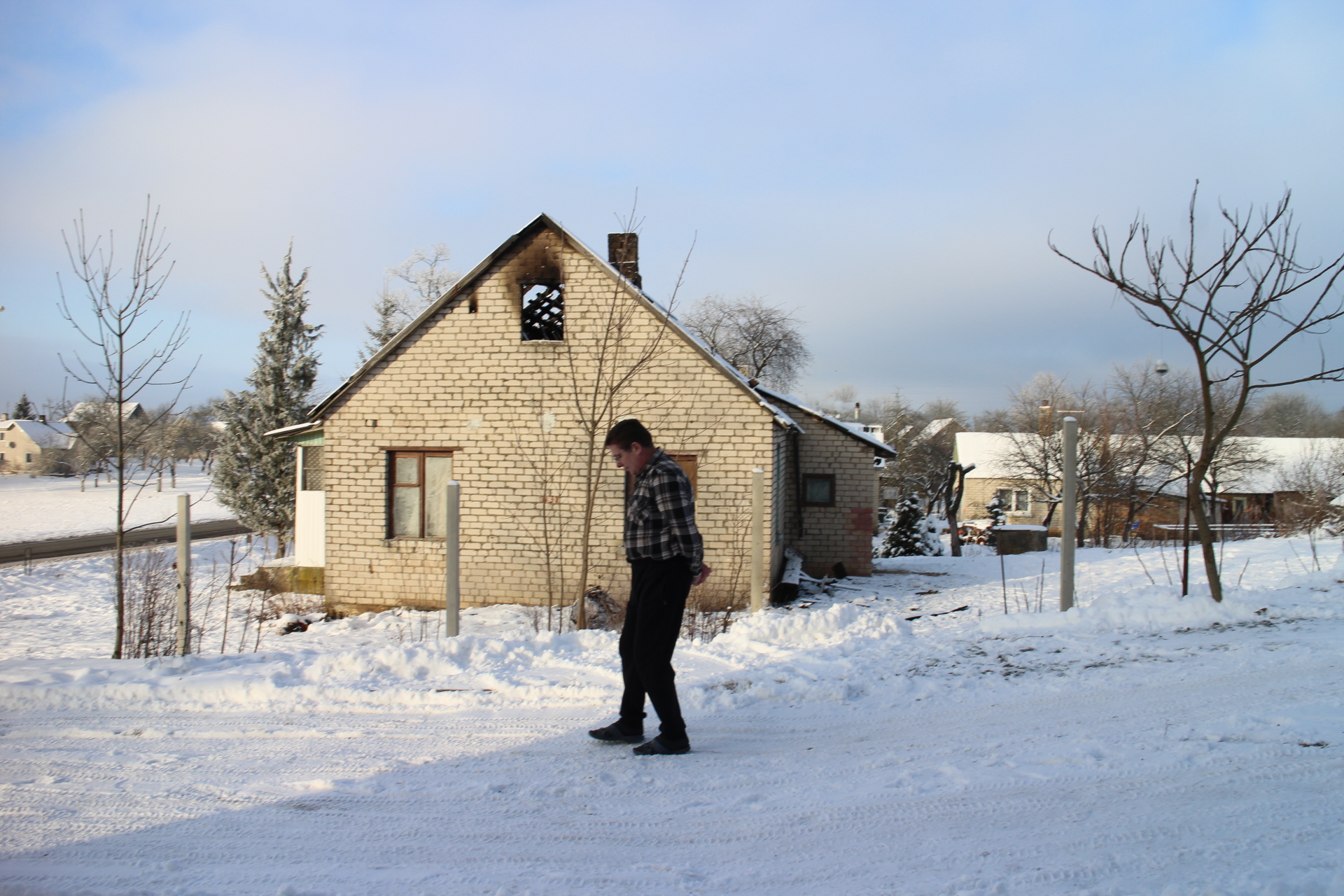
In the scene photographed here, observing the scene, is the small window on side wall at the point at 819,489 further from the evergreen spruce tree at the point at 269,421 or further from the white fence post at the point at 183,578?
the evergreen spruce tree at the point at 269,421

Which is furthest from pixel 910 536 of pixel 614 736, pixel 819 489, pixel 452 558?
pixel 614 736

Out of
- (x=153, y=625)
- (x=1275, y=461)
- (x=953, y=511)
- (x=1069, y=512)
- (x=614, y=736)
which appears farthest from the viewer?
(x=1275, y=461)

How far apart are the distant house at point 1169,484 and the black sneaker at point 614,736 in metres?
27.6

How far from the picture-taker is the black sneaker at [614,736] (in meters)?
4.16

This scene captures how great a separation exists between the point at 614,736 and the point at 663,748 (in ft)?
1.08

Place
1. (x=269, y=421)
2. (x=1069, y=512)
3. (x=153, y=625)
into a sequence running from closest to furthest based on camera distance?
(x=1069, y=512) < (x=153, y=625) < (x=269, y=421)

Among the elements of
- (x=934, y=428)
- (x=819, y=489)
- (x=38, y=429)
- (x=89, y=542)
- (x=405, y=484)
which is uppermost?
(x=38, y=429)

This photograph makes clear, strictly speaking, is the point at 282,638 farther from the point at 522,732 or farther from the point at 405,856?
the point at 405,856

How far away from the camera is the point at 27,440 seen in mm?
68625

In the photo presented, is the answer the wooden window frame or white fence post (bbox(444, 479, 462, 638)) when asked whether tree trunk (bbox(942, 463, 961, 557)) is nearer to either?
the wooden window frame

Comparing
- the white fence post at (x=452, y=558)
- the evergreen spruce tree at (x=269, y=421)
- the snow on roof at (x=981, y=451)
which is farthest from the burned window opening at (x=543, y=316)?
the snow on roof at (x=981, y=451)

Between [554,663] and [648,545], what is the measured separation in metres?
2.22

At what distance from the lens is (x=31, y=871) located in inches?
114

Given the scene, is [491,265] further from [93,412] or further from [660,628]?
[660,628]
